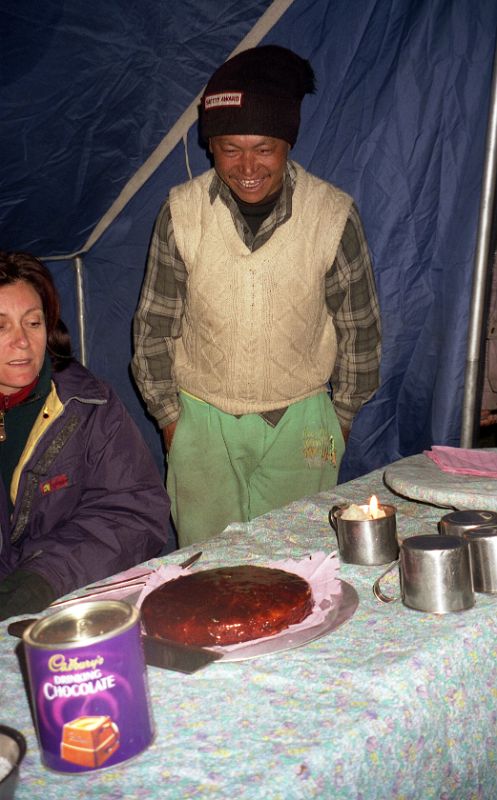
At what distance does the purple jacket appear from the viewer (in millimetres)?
1603

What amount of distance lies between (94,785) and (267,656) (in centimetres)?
29

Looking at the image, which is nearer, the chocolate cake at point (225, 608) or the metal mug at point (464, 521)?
the chocolate cake at point (225, 608)

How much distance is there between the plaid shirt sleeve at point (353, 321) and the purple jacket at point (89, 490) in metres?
1.00

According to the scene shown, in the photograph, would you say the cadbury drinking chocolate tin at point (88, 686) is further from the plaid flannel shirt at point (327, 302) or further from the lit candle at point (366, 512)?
the plaid flannel shirt at point (327, 302)

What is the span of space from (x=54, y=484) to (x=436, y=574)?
845mm

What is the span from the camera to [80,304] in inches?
126

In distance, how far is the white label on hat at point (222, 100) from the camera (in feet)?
7.52

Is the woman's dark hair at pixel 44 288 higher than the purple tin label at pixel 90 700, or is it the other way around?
the woman's dark hair at pixel 44 288

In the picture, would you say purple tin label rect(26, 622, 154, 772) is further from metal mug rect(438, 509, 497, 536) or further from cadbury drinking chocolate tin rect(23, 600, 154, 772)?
metal mug rect(438, 509, 497, 536)

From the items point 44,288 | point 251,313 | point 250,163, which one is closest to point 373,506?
point 44,288

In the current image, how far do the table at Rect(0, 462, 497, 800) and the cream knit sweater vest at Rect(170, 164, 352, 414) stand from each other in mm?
1315

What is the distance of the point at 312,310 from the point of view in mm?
2504

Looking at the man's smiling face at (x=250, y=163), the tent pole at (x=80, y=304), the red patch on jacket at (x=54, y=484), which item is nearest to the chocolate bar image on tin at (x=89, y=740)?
the red patch on jacket at (x=54, y=484)

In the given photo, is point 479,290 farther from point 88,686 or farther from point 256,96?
point 88,686
